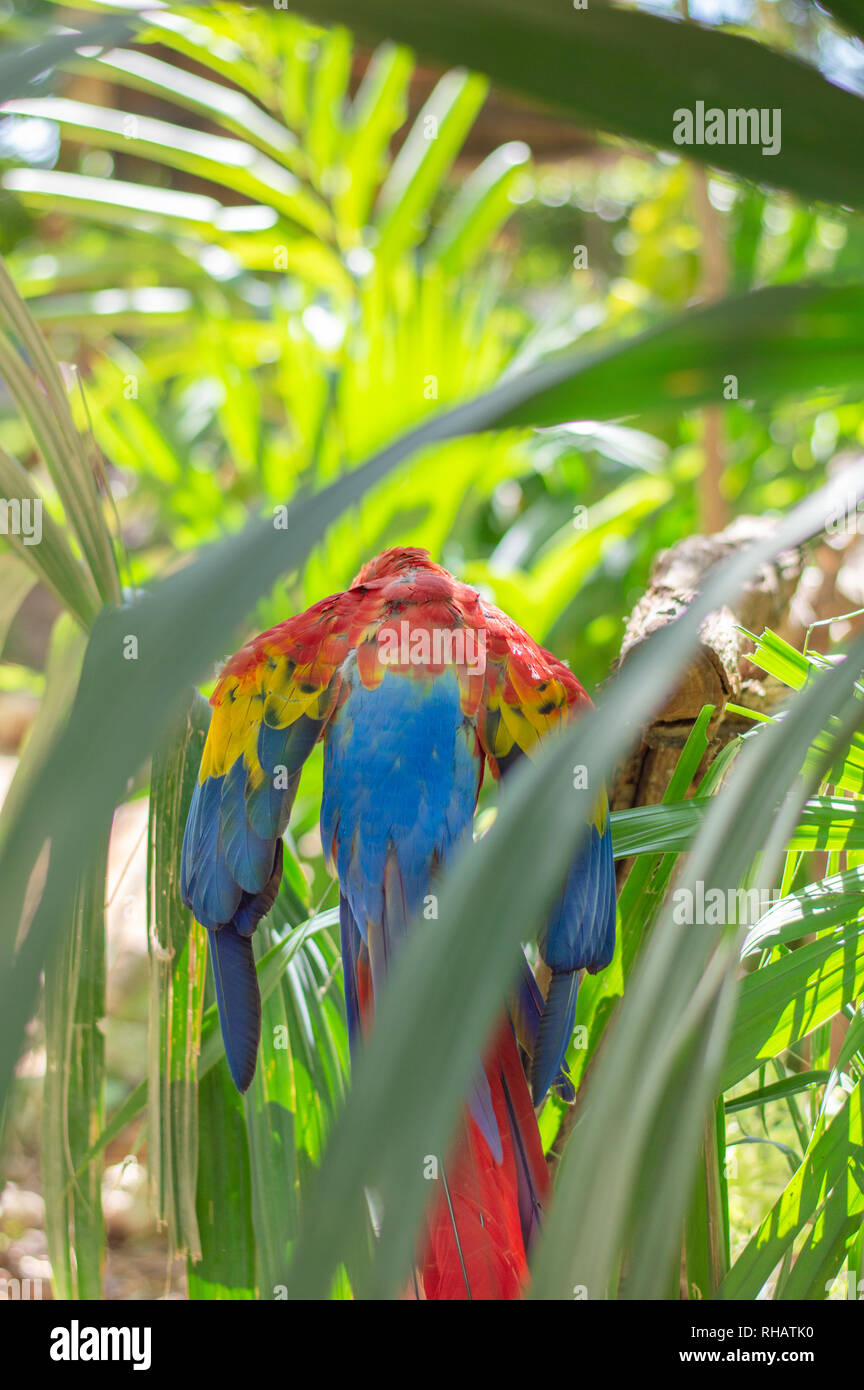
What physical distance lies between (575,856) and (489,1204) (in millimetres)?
150

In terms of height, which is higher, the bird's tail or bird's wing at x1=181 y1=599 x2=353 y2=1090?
bird's wing at x1=181 y1=599 x2=353 y2=1090

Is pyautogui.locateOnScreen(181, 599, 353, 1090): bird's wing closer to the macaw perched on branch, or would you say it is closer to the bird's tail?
the macaw perched on branch

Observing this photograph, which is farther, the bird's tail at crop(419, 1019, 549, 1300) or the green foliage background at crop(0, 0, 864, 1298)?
the bird's tail at crop(419, 1019, 549, 1300)

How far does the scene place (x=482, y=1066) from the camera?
16.3 inches

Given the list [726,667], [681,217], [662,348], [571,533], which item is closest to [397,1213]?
[662,348]

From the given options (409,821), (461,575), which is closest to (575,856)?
(409,821)

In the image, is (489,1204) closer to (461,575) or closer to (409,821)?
(409,821)

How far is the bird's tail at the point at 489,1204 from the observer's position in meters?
0.41

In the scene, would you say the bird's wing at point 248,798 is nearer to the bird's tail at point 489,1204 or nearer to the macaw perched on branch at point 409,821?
the macaw perched on branch at point 409,821

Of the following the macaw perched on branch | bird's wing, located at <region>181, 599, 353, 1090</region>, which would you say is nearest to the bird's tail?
the macaw perched on branch

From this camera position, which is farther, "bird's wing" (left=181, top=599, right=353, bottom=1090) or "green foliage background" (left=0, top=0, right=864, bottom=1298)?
"bird's wing" (left=181, top=599, right=353, bottom=1090)

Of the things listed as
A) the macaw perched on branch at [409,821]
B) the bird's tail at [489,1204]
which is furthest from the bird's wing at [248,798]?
the bird's tail at [489,1204]

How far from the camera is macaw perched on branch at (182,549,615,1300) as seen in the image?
0.41 metres

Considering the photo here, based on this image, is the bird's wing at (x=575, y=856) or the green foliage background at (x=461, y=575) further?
the bird's wing at (x=575, y=856)
